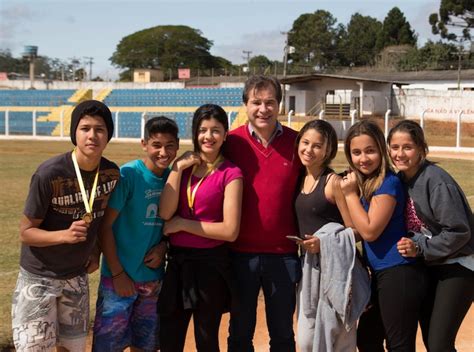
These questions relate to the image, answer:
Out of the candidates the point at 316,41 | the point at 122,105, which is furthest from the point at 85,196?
the point at 316,41

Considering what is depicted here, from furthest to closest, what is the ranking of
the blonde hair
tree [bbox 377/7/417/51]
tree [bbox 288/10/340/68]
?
tree [bbox 288/10/340/68] < tree [bbox 377/7/417/51] < the blonde hair

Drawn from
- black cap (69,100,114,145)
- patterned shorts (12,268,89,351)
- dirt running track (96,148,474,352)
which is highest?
black cap (69,100,114,145)

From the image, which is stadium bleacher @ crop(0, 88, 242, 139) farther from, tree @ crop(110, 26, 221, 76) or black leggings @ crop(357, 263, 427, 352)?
tree @ crop(110, 26, 221, 76)

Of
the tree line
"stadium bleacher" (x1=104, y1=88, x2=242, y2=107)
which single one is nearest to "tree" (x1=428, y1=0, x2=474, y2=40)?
the tree line

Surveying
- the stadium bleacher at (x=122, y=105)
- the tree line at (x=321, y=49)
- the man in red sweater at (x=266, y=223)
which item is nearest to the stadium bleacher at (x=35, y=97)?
the stadium bleacher at (x=122, y=105)

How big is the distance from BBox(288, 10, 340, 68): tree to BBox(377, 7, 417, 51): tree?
6.49 meters

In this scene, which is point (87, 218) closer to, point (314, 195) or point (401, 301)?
point (314, 195)

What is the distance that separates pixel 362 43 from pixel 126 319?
82.4 metres

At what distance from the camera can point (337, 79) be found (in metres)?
39.7

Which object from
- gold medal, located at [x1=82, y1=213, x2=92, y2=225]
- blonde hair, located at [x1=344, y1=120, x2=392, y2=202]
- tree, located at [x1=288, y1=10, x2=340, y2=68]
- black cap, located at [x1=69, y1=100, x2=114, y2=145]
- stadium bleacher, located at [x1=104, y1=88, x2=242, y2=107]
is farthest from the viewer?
tree, located at [x1=288, y1=10, x2=340, y2=68]

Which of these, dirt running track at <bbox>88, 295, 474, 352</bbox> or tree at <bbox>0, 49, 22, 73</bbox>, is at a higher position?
tree at <bbox>0, 49, 22, 73</bbox>

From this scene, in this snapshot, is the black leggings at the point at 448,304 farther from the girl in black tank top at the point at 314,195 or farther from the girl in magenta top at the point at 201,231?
the girl in magenta top at the point at 201,231

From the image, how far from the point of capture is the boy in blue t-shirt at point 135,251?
373 cm

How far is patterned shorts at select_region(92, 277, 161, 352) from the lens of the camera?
374 centimetres
